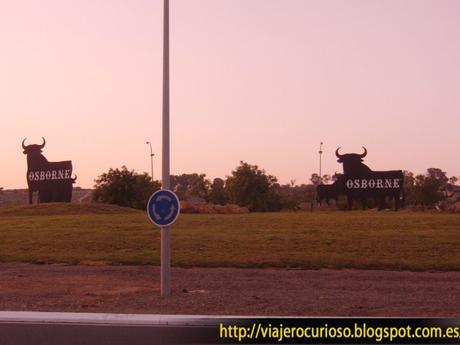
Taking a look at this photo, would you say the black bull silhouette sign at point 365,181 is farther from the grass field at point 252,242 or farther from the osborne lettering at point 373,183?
the grass field at point 252,242

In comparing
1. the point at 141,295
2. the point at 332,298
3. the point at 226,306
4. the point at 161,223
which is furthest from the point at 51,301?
the point at 332,298

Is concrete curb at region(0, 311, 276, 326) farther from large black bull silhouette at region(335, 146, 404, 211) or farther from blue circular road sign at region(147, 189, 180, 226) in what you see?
large black bull silhouette at region(335, 146, 404, 211)

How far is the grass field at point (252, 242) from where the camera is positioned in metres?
19.0

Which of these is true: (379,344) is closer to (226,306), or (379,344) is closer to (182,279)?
(226,306)

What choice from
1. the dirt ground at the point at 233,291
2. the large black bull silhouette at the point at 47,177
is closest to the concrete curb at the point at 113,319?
the dirt ground at the point at 233,291

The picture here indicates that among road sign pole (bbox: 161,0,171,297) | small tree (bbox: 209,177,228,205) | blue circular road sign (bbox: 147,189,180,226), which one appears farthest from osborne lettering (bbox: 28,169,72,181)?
blue circular road sign (bbox: 147,189,180,226)

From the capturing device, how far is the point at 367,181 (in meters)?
40.2

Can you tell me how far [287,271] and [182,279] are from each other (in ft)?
9.90

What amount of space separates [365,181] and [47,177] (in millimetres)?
21376

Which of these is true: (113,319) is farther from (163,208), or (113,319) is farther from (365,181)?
(365,181)

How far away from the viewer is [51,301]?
13.1 m

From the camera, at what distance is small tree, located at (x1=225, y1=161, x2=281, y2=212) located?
6378 centimetres

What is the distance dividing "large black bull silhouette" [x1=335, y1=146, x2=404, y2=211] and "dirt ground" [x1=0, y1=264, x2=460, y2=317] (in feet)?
76.4

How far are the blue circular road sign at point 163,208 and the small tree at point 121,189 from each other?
4194 centimetres
